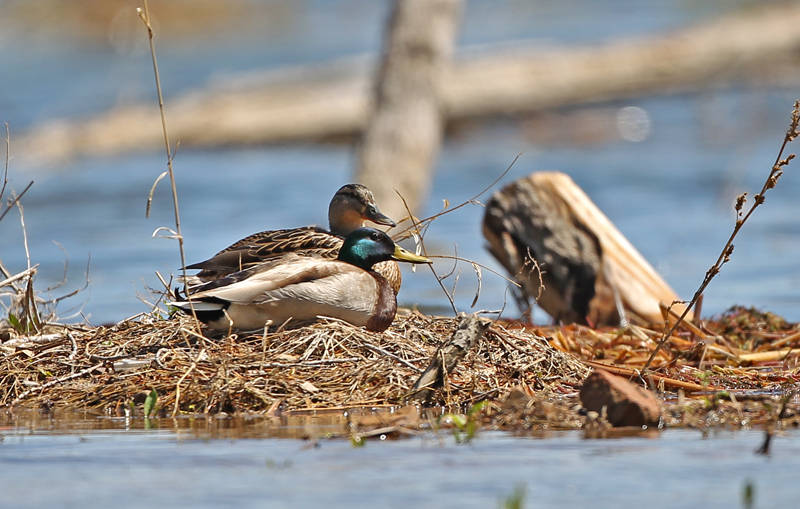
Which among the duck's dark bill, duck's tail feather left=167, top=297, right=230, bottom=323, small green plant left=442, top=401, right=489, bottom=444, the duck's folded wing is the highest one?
the duck's dark bill

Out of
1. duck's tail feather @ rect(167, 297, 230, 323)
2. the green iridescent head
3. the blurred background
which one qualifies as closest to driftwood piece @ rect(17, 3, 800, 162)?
the blurred background

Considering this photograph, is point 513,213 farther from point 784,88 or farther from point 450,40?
point 784,88

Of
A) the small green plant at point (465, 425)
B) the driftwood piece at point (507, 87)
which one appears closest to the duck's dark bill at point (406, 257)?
the small green plant at point (465, 425)

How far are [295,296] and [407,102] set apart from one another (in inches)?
300

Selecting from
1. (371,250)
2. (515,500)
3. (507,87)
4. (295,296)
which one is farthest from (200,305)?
(507,87)

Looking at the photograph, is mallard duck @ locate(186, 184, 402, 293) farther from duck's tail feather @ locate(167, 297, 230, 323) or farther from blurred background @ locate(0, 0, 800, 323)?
blurred background @ locate(0, 0, 800, 323)

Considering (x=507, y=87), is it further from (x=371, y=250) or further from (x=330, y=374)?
(x=330, y=374)

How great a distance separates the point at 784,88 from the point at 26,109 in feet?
63.1

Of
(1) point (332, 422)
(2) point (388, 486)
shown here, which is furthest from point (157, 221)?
(2) point (388, 486)

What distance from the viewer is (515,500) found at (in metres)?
3.84

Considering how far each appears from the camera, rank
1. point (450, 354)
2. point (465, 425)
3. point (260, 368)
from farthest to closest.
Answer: point (260, 368)
point (450, 354)
point (465, 425)

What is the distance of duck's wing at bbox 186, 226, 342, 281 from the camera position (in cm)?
699

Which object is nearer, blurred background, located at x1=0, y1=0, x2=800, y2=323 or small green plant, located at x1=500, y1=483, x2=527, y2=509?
small green plant, located at x1=500, y1=483, x2=527, y2=509

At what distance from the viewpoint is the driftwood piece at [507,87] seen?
28.1m
